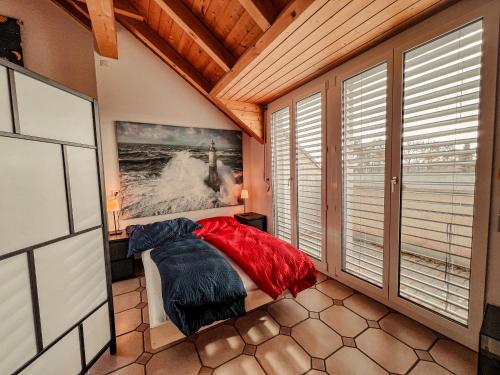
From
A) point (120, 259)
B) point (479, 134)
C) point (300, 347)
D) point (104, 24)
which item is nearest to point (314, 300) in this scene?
point (300, 347)

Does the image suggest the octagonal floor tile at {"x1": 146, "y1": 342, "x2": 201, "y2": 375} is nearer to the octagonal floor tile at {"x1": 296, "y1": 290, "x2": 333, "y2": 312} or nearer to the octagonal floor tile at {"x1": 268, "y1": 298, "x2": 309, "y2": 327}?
the octagonal floor tile at {"x1": 268, "y1": 298, "x2": 309, "y2": 327}

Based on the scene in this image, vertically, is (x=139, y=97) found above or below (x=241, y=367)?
above

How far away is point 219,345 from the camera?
5.34ft

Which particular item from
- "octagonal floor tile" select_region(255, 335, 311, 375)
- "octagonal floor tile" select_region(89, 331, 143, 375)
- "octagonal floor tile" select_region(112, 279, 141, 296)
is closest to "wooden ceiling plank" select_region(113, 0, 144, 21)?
"octagonal floor tile" select_region(112, 279, 141, 296)

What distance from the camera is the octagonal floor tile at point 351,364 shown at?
139 centimetres

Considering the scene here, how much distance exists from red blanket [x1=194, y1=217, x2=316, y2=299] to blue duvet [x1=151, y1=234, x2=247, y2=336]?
21cm

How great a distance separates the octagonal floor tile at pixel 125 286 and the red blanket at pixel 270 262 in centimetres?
107

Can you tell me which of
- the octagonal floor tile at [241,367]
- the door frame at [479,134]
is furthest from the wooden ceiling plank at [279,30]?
the octagonal floor tile at [241,367]

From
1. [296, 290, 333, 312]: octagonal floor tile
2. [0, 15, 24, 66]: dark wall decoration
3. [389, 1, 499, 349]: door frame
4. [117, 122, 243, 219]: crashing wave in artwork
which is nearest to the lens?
[389, 1, 499, 349]: door frame

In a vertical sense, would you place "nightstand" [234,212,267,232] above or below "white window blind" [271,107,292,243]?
below

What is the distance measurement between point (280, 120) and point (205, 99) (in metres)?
1.33

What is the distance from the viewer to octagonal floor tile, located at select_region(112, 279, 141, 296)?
2391 mm

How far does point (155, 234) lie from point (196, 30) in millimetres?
2292

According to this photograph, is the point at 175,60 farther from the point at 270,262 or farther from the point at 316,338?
the point at 316,338
